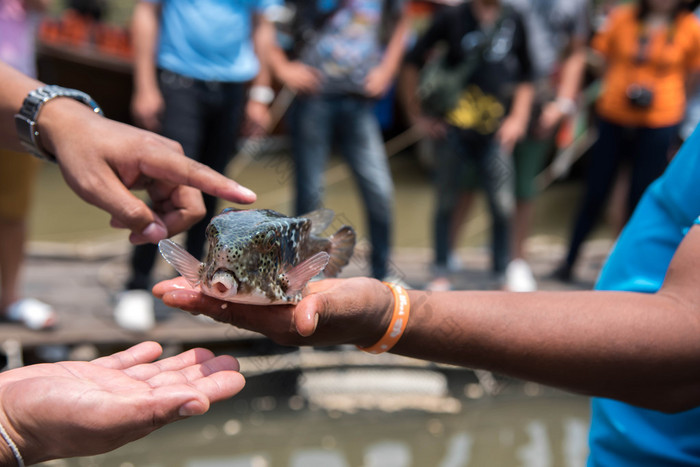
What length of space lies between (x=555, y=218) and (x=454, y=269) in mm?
3034

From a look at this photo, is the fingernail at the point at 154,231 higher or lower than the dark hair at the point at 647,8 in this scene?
lower

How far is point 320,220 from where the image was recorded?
1327 mm

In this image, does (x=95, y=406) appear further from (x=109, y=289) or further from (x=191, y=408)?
(x=109, y=289)

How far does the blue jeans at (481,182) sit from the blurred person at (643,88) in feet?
1.87

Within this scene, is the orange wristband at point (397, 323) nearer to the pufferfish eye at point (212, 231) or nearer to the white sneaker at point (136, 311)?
the pufferfish eye at point (212, 231)

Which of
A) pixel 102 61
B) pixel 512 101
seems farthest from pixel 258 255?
pixel 102 61

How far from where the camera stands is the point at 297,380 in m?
2.94

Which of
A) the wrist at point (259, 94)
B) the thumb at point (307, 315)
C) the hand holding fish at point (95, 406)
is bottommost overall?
the hand holding fish at point (95, 406)

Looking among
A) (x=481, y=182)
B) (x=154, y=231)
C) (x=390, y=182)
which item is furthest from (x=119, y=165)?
(x=481, y=182)

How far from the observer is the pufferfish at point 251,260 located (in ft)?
3.31

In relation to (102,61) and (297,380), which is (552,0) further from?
(102,61)

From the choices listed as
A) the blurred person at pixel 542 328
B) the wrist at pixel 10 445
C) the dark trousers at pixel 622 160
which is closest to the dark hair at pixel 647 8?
the dark trousers at pixel 622 160

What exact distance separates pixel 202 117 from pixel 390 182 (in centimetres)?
116

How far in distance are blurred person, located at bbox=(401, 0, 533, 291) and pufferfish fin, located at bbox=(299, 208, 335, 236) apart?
1.96 metres
